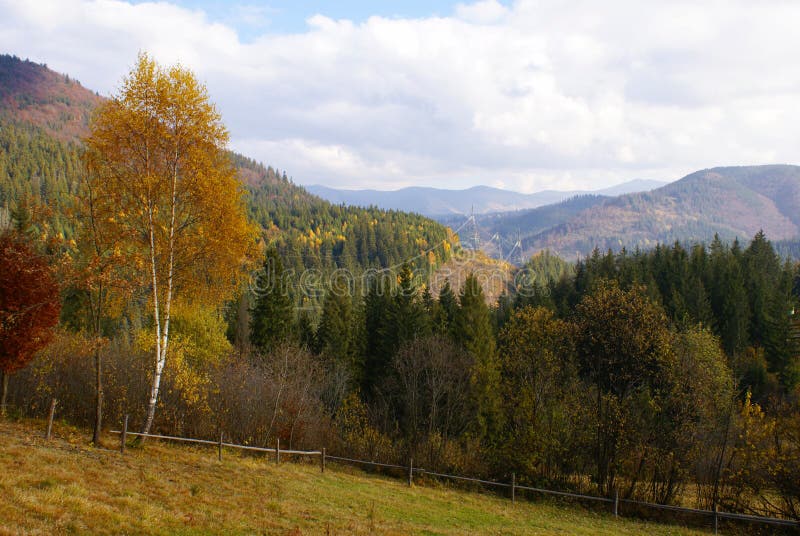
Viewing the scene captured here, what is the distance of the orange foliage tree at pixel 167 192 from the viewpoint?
1791 centimetres

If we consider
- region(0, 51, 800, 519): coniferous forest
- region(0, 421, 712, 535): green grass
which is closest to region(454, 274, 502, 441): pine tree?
region(0, 51, 800, 519): coniferous forest

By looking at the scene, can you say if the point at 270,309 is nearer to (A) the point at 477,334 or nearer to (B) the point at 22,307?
(A) the point at 477,334

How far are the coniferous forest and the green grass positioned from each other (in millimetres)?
2918

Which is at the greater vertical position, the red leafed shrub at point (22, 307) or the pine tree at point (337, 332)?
the red leafed shrub at point (22, 307)

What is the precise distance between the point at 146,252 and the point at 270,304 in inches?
1139

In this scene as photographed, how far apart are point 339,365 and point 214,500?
30676 mm

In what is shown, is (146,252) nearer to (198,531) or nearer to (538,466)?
(198,531)

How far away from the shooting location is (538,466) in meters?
27.9

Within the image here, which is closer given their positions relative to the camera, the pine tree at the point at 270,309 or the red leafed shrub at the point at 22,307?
the red leafed shrub at the point at 22,307

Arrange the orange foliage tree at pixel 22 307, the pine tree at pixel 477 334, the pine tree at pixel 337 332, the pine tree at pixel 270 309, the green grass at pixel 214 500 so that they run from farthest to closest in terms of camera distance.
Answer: the pine tree at pixel 337 332 → the pine tree at pixel 270 309 → the pine tree at pixel 477 334 → the orange foliage tree at pixel 22 307 → the green grass at pixel 214 500

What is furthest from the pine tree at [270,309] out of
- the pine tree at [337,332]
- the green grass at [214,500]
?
the green grass at [214,500]

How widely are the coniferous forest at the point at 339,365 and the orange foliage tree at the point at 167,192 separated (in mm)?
74

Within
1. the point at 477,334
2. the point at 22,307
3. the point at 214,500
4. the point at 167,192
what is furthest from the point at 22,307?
the point at 477,334

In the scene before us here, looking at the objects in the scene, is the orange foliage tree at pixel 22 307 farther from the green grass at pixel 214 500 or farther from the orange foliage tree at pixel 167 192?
the orange foliage tree at pixel 167 192
